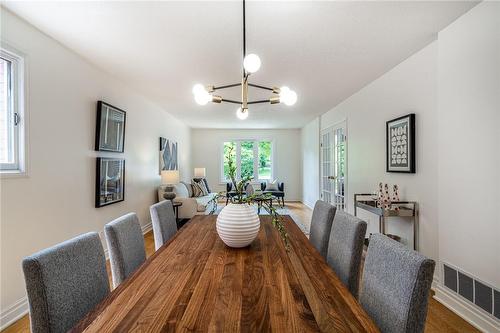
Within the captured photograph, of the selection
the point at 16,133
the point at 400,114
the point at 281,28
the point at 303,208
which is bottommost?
the point at 303,208

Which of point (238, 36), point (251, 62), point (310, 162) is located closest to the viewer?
point (251, 62)

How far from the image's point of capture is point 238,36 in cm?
234

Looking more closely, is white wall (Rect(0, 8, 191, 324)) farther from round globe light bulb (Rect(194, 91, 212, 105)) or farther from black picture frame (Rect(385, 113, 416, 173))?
black picture frame (Rect(385, 113, 416, 173))

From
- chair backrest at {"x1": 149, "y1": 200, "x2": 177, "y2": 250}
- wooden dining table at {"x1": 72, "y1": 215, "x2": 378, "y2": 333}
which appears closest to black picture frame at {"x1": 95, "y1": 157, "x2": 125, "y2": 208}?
chair backrest at {"x1": 149, "y1": 200, "x2": 177, "y2": 250}

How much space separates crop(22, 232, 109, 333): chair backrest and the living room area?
0.03ft

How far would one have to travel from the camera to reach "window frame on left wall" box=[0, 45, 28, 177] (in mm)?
2055

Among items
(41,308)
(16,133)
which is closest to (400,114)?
(41,308)

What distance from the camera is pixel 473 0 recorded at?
74.1 inches

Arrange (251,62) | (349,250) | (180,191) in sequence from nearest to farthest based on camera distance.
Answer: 1. (349,250)
2. (251,62)
3. (180,191)

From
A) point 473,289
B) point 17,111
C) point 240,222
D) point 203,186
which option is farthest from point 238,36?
point 203,186

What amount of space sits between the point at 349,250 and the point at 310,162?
6015mm

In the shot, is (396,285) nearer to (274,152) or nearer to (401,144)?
(401,144)

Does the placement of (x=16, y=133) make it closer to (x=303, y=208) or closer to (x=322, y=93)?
(x=322, y=93)

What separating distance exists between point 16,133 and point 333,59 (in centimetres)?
312
